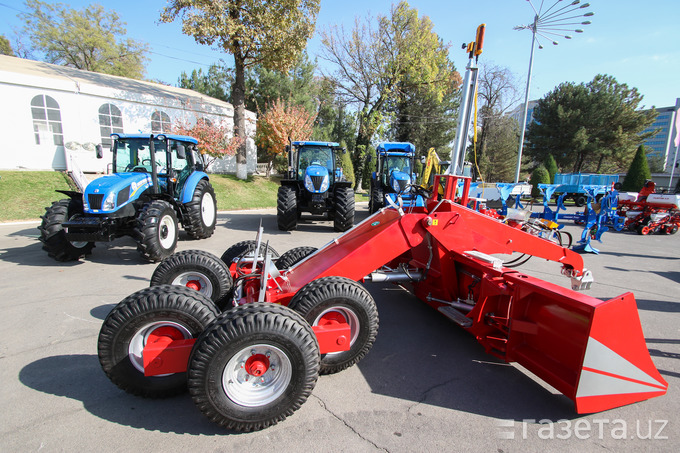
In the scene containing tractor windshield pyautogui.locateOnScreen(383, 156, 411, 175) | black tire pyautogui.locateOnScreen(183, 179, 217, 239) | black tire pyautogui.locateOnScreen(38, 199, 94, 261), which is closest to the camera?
black tire pyautogui.locateOnScreen(38, 199, 94, 261)

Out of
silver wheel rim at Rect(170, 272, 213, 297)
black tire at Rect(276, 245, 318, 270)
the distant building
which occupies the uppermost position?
the distant building

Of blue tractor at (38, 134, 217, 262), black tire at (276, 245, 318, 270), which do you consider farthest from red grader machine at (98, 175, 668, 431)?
blue tractor at (38, 134, 217, 262)

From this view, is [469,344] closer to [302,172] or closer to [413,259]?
[413,259]

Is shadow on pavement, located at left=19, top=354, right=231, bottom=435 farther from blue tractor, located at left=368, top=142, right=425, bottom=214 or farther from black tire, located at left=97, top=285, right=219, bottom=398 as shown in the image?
blue tractor, located at left=368, top=142, right=425, bottom=214

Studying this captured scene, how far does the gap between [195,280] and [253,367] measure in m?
1.58

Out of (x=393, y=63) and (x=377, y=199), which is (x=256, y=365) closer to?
(x=377, y=199)

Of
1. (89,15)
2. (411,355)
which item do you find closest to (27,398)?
(411,355)

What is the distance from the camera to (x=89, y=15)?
30359mm

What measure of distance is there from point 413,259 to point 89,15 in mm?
40271

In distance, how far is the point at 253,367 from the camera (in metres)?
2.30

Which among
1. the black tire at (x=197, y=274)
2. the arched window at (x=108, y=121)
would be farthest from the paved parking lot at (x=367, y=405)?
the arched window at (x=108, y=121)

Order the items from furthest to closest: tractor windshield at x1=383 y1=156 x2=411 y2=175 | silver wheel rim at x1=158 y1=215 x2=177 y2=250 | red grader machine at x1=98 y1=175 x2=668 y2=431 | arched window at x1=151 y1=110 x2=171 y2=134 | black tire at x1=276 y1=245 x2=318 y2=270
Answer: arched window at x1=151 y1=110 x2=171 y2=134, tractor windshield at x1=383 y1=156 x2=411 y2=175, silver wheel rim at x1=158 y1=215 x2=177 y2=250, black tire at x1=276 y1=245 x2=318 y2=270, red grader machine at x1=98 y1=175 x2=668 y2=431

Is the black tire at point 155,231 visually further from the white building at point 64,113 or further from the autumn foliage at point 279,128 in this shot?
the autumn foliage at point 279,128

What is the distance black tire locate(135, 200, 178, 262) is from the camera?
19.6ft
